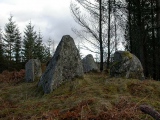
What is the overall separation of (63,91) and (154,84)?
2786 millimetres

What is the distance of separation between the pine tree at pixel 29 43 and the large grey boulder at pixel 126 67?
27.8 meters

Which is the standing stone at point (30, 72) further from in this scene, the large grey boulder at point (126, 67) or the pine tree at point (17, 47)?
the pine tree at point (17, 47)

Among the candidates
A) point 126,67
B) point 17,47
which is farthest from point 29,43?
point 126,67

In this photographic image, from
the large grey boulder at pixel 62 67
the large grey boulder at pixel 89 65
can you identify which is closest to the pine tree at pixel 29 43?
the large grey boulder at pixel 89 65

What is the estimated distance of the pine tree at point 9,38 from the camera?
35625mm

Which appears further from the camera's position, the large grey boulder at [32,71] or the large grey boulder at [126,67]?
the large grey boulder at [32,71]

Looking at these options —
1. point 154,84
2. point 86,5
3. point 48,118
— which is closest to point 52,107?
point 48,118

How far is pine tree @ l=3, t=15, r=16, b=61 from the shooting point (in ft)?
117

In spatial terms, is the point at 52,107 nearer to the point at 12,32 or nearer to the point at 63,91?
the point at 63,91

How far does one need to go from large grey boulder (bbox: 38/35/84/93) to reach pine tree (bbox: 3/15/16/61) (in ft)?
94.4

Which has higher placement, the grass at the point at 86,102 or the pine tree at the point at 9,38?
the pine tree at the point at 9,38

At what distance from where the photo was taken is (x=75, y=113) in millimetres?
4250

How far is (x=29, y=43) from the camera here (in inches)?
1403

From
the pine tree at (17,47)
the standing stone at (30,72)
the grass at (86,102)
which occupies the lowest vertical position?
the grass at (86,102)
